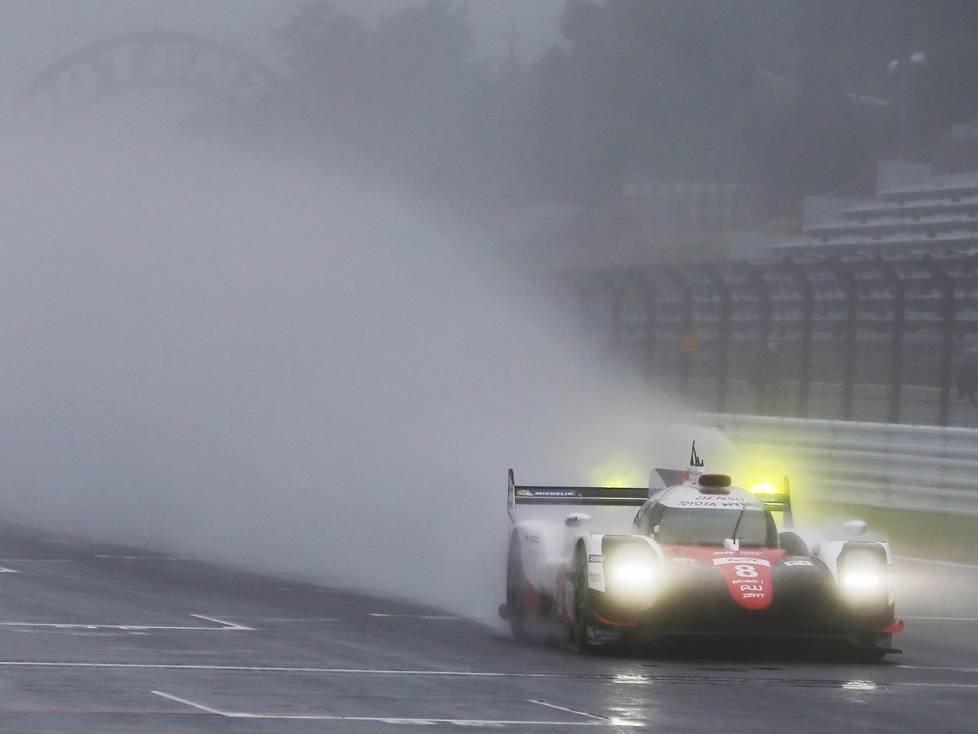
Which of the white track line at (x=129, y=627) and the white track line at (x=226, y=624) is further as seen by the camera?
the white track line at (x=226, y=624)

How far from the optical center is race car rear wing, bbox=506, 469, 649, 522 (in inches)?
611

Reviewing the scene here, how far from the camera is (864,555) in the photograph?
1324 cm

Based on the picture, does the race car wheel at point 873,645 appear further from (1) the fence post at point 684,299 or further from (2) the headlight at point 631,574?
(1) the fence post at point 684,299

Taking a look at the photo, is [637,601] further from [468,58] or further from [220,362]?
[468,58]

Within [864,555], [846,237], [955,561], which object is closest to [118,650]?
[864,555]

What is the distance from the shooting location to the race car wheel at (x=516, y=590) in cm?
1470

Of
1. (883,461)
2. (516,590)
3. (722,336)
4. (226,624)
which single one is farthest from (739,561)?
(722,336)

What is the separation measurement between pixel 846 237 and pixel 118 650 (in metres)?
39.3

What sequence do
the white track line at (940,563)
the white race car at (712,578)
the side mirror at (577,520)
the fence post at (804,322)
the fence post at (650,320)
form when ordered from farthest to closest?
the fence post at (650,320) → the fence post at (804,322) → the white track line at (940,563) → the side mirror at (577,520) → the white race car at (712,578)

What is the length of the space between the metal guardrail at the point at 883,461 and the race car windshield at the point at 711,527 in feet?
32.8

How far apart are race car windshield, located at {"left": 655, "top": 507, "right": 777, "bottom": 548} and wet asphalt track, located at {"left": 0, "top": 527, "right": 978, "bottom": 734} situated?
28.7 inches

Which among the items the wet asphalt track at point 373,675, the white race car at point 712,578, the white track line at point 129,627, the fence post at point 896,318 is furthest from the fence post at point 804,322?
the white track line at point 129,627

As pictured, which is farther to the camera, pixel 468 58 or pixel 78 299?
pixel 468 58

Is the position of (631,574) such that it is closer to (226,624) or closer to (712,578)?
(712,578)
